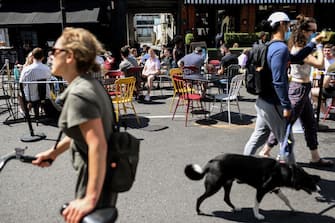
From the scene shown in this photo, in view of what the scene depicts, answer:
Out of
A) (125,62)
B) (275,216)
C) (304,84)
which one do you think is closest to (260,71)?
(304,84)

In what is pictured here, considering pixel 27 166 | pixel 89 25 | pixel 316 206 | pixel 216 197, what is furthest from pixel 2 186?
pixel 89 25

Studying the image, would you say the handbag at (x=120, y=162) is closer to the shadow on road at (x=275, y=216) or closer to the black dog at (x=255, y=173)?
the black dog at (x=255, y=173)

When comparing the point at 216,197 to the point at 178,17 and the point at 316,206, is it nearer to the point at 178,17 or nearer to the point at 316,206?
the point at 316,206

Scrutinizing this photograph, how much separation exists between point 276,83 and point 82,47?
2229mm

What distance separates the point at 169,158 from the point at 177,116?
2.56 meters

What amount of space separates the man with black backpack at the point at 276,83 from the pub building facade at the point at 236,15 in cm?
1477

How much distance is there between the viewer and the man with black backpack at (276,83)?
138 inches

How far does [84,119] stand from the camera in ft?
5.72

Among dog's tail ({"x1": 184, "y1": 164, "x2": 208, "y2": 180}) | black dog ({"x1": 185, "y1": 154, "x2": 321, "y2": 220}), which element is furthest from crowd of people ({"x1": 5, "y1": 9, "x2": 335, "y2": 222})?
dog's tail ({"x1": 184, "y1": 164, "x2": 208, "y2": 180})

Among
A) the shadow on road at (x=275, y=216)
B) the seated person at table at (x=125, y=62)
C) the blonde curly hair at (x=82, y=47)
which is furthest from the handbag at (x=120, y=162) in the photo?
the seated person at table at (x=125, y=62)

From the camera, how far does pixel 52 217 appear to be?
3.60 metres

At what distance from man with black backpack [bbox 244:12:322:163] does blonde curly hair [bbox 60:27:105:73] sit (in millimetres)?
2112

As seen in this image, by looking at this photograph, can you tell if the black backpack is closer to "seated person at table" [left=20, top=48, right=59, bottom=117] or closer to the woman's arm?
the woman's arm

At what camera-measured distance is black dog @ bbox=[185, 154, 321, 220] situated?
10.4 feet
